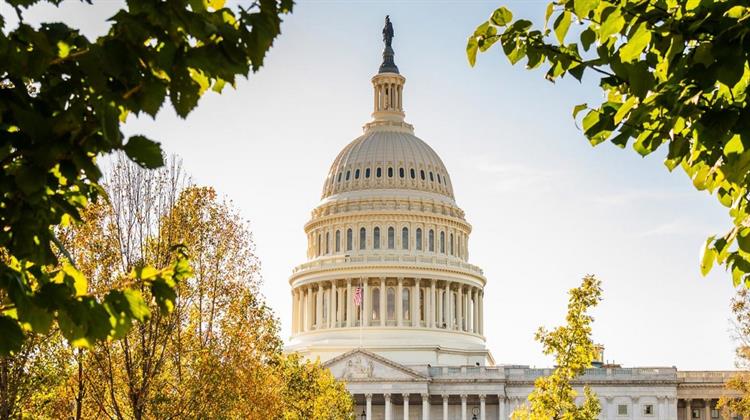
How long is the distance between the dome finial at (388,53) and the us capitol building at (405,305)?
450 mm

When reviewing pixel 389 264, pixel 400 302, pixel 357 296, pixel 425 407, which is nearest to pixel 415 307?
pixel 400 302

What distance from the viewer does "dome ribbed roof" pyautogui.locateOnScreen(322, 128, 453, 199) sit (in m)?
154

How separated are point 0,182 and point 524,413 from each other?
103ft

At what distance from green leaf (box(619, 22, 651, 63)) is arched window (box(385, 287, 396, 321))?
137m

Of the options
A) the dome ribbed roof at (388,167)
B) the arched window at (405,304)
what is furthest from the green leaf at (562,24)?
the dome ribbed roof at (388,167)

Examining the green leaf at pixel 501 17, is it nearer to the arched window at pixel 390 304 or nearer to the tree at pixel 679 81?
the tree at pixel 679 81

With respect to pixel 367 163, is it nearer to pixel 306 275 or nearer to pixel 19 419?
pixel 306 275

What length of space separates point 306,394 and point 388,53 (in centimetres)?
10532

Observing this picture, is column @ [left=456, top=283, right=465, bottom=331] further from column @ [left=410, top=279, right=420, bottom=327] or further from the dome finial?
the dome finial

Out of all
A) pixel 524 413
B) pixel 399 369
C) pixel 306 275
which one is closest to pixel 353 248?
pixel 306 275

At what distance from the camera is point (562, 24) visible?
39.1 ft

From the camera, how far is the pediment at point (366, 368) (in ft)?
425

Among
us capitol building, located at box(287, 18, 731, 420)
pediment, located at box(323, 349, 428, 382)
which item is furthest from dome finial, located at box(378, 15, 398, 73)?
pediment, located at box(323, 349, 428, 382)

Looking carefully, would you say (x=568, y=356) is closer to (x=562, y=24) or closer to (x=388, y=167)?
(x=562, y=24)
